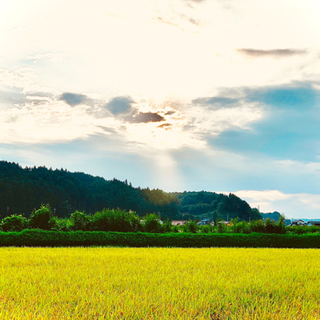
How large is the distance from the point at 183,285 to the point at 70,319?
333cm

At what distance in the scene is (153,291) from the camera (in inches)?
287

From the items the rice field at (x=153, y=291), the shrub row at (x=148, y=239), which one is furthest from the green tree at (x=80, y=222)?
the rice field at (x=153, y=291)

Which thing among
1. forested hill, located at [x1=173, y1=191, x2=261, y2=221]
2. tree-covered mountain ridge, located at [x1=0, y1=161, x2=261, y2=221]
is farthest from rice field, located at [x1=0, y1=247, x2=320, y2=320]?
forested hill, located at [x1=173, y1=191, x2=261, y2=221]

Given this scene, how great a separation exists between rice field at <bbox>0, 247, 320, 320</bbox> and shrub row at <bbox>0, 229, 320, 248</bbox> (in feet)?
24.7

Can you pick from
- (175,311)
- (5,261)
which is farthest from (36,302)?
(5,261)

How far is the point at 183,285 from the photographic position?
791 centimetres

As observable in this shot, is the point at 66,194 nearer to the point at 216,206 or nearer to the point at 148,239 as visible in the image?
the point at 216,206

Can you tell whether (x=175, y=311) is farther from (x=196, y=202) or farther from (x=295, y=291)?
(x=196, y=202)

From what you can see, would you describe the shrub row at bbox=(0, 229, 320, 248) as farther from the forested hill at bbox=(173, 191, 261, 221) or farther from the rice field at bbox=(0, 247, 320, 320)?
the forested hill at bbox=(173, 191, 261, 221)

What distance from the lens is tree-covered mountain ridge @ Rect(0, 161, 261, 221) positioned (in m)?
88.3

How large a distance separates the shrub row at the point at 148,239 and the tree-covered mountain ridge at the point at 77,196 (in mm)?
58603

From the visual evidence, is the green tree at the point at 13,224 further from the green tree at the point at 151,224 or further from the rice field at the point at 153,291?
the rice field at the point at 153,291

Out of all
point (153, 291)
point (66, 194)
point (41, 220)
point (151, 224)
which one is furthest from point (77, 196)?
point (153, 291)

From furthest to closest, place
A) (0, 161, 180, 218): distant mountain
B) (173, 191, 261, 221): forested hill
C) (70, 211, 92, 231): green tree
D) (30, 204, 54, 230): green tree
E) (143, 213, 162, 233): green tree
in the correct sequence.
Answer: (173, 191, 261, 221): forested hill, (0, 161, 180, 218): distant mountain, (143, 213, 162, 233): green tree, (70, 211, 92, 231): green tree, (30, 204, 54, 230): green tree
